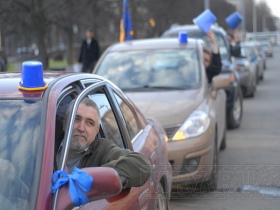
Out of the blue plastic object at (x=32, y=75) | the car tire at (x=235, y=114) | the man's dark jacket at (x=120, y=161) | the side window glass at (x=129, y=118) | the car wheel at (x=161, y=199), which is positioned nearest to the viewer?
the blue plastic object at (x=32, y=75)

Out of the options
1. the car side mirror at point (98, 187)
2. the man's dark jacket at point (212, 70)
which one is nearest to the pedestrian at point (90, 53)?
the man's dark jacket at point (212, 70)

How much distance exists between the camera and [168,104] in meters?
7.32

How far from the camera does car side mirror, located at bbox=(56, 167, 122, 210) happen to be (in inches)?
111

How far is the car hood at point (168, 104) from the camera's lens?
6.98 meters

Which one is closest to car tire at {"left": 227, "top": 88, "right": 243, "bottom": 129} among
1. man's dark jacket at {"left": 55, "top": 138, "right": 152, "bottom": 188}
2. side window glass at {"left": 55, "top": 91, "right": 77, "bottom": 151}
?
man's dark jacket at {"left": 55, "top": 138, "right": 152, "bottom": 188}

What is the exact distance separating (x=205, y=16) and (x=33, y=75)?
731 cm

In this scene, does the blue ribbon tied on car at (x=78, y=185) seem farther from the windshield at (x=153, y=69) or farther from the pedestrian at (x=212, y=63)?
the pedestrian at (x=212, y=63)

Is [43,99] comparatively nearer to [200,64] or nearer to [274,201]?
[274,201]

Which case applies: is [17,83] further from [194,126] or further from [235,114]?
[235,114]

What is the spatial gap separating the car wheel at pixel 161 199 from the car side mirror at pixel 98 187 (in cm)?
Answer: 156

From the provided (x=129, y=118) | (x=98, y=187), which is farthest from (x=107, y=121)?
(x=98, y=187)

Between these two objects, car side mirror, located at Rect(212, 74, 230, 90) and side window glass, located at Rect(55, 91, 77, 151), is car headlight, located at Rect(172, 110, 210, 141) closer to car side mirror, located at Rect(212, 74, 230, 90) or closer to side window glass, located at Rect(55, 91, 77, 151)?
car side mirror, located at Rect(212, 74, 230, 90)

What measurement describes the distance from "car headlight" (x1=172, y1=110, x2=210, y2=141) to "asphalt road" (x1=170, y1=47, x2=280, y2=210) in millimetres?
543

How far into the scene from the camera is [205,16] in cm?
1016
